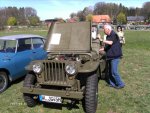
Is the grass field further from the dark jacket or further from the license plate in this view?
the dark jacket

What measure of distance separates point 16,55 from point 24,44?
712mm

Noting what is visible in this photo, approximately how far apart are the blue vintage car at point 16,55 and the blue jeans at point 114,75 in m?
2.01

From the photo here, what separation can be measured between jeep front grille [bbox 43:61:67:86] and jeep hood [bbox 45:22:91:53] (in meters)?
1.33

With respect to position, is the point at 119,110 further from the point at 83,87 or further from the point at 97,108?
the point at 83,87

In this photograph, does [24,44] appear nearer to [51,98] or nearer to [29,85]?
[29,85]

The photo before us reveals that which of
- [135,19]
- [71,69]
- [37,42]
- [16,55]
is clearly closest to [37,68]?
[71,69]

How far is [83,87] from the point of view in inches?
232

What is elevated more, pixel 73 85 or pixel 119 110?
pixel 73 85

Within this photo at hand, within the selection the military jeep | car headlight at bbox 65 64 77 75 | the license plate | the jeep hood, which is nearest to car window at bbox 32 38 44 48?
the jeep hood

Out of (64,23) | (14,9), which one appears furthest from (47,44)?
(14,9)

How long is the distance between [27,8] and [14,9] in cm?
1018

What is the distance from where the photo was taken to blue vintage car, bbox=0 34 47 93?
25.0 feet

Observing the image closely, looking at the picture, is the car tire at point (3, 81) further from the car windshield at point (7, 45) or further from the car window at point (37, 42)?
the car window at point (37, 42)

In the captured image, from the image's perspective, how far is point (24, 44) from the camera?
8.66 metres
